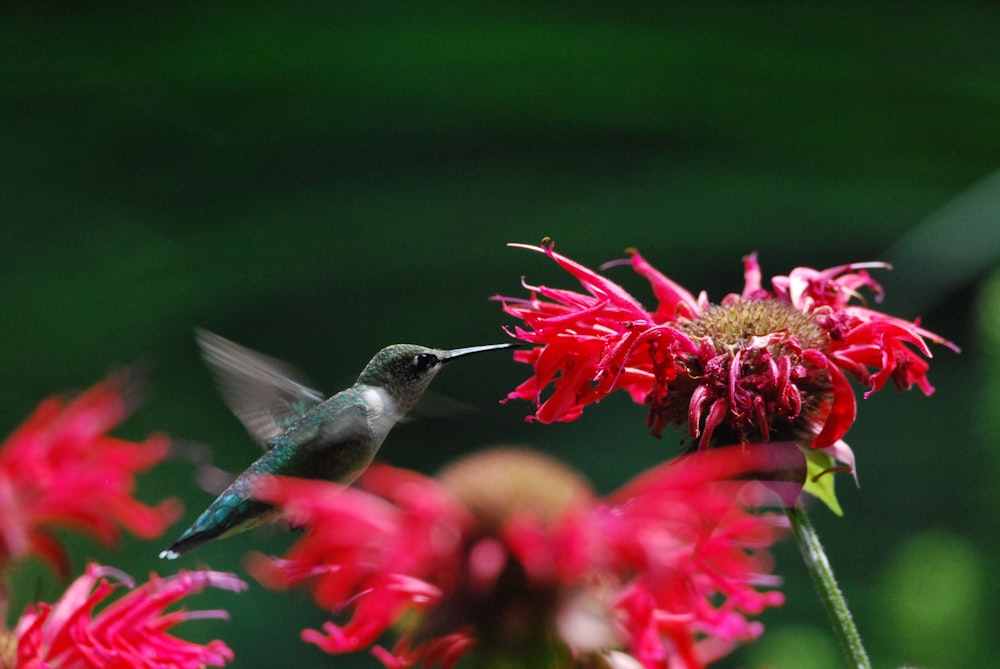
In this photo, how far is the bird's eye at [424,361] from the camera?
1.12m

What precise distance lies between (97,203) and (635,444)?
218 centimetres

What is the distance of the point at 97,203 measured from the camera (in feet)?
13.9

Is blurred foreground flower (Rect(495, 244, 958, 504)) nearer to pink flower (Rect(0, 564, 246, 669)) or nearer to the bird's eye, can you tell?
the bird's eye

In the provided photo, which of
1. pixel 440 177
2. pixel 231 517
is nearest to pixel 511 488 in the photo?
pixel 231 517

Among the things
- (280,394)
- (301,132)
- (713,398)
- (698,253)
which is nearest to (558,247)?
(698,253)

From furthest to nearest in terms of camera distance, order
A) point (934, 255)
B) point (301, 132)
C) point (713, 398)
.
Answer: point (301, 132), point (934, 255), point (713, 398)

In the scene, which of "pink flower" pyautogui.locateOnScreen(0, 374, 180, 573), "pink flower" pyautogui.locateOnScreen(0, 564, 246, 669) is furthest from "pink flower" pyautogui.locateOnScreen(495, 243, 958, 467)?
"pink flower" pyautogui.locateOnScreen(0, 374, 180, 573)

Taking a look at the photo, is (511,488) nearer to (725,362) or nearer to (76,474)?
(725,362)

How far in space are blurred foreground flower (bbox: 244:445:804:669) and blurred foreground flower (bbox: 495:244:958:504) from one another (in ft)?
0.20

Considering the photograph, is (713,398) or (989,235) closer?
(713,398)

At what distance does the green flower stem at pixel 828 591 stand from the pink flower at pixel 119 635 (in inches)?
20.1

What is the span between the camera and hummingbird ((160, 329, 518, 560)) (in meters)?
1.06

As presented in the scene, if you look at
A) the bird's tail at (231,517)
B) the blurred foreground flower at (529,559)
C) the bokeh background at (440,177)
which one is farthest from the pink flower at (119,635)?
the bokeh background at (440,177)

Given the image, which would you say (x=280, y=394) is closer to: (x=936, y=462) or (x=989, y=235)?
(x=989, y=235)
